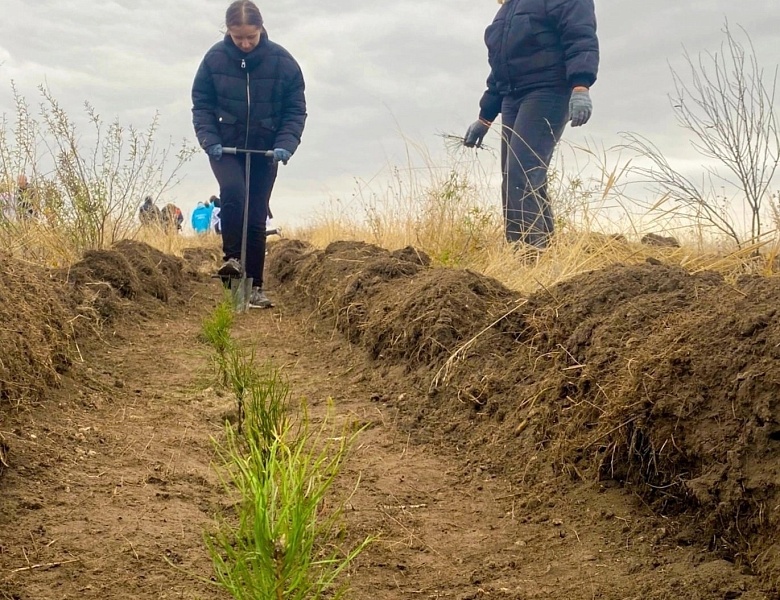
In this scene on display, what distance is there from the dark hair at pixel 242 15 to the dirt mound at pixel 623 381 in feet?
7.95

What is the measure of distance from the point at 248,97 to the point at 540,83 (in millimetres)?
1912

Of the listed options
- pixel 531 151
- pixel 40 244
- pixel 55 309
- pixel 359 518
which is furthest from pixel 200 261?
pixel 359 518

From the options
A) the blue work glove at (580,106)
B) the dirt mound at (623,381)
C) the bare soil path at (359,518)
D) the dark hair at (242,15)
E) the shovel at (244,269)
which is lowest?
the bare soil path at (359,518)

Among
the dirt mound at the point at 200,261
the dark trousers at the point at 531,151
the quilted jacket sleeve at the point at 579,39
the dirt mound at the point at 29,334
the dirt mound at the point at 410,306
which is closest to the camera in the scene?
the dirt mound at the point at 29,334

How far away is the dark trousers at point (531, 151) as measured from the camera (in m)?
4.25

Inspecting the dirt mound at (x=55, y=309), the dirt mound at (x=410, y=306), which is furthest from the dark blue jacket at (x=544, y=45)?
the dirt mound at (x=55, y=309)

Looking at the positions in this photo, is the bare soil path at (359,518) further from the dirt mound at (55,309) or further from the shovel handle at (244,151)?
the shovel handle at (244,151)

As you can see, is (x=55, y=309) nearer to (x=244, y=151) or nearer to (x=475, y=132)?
(x=244, y=151)

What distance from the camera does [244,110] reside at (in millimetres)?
4828

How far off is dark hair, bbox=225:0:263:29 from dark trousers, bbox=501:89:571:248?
1848 mm

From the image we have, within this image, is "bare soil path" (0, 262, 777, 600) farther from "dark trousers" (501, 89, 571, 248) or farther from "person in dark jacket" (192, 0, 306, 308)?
"person in dark jacket" (192, 0, 306, 308)

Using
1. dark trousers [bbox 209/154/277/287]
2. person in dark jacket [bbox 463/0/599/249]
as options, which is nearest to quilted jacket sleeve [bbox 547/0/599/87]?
person in dark jacket [bbox 463/0/599/249]

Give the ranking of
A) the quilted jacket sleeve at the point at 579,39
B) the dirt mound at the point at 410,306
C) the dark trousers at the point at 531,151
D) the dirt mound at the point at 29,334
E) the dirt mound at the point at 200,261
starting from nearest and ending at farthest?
the dirt mound at the point at 29,334
the dirt mound at the point at 410,306
the quilted jacket sleeve at the point at 579,39
the dark trousers at the point at 531,151
the dirt mound at the point at 200,261

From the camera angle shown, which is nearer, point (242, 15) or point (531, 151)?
point (531, 151)
